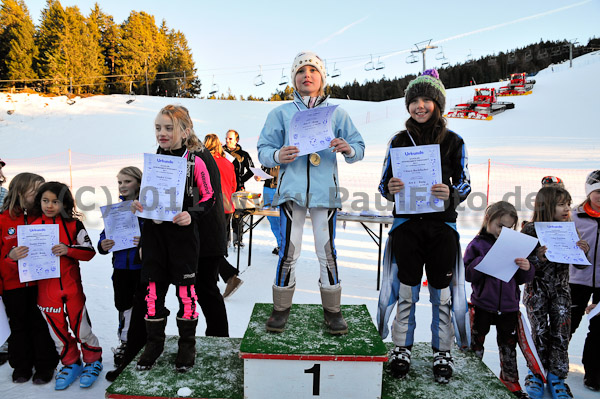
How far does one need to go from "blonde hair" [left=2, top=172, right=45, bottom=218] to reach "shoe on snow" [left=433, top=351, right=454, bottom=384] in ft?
9.90

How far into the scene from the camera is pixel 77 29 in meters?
31.5

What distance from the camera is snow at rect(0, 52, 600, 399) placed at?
13.5 ft

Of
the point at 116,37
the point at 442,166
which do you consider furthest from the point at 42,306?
the point at 116,37

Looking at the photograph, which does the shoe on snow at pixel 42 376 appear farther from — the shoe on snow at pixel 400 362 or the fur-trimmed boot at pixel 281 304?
the shoe on snow at pixel 400 362

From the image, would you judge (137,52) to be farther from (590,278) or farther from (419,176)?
(590,278)

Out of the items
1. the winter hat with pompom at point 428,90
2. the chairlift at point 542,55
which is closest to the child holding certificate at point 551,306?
the winter hat with pompom at point 428,90

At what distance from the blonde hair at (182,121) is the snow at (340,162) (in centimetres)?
182

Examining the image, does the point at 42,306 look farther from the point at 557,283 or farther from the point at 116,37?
the point at 116,37

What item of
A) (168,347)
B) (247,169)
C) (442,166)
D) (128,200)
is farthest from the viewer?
(247,169)

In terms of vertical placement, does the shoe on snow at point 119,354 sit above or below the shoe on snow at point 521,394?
above

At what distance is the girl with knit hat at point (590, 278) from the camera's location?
2.89m

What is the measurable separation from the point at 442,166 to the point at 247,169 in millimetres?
4623

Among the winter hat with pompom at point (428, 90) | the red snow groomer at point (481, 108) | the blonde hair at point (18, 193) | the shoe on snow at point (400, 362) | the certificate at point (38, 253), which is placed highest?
the red snow groomer at point (481, 108)

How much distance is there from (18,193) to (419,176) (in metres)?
2.79
